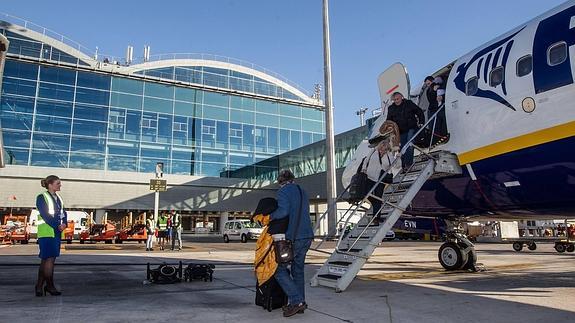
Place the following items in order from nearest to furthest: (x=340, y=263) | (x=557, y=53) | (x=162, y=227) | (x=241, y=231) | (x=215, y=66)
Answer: (x=557, y=53)
(x=340, y=263)
(x=162, y=227)
(x=241, y=231)
(x=215, y=66)

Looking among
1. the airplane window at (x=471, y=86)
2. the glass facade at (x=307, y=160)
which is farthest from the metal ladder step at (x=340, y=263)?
the glass facade at (x=307, y=160)

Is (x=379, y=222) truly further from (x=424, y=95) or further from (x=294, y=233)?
(x=424, y=95)

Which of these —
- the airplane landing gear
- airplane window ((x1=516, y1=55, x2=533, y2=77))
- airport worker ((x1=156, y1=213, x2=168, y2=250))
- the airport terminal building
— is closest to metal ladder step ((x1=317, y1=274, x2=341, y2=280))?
the airplane landing gear

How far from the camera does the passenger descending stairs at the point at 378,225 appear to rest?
704cm

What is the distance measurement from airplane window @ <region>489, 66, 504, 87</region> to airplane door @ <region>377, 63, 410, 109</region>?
253 cm

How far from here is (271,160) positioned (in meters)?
52.6

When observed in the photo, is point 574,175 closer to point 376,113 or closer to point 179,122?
point 376,113

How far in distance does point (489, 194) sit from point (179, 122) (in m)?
44.6

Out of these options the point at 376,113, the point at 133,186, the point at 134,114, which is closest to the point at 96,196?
the point at 133,186

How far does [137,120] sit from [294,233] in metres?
45.2

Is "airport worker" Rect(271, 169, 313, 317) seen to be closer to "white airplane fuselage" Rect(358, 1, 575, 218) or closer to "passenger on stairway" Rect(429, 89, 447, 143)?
"white airplane fuselage" Rect(358, 1, 575, 218)

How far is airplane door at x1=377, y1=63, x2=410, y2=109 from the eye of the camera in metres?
9.90

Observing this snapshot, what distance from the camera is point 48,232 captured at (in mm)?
6668

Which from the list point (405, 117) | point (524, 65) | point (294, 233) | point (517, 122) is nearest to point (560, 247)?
point (405, 117)
